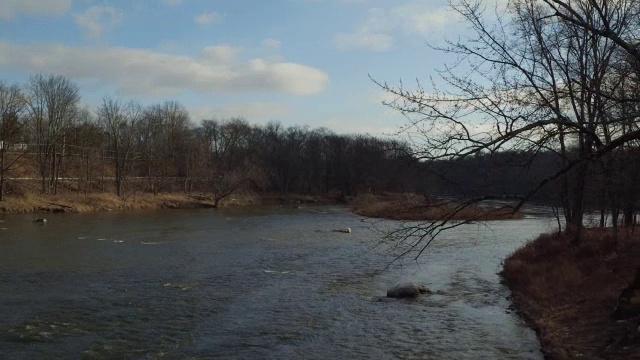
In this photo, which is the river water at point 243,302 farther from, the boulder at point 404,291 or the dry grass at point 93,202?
the dry grass at point 93,202

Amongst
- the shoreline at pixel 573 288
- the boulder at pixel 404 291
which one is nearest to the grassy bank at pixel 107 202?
the boulder at pixel 404 291

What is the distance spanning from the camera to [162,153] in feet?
276

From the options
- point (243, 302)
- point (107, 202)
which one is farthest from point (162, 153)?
point (243, 302)

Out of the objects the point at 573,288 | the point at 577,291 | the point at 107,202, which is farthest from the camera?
the point at 107,202

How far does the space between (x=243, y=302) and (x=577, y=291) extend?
9596 millimetres

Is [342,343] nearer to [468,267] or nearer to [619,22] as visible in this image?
[619,22]

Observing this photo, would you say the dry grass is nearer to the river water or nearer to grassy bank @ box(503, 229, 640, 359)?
the river water

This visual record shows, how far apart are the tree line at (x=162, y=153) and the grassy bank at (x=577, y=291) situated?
70.9 feet

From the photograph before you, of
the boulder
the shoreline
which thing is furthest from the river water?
the shoreline

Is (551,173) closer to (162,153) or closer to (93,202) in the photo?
(93,202)

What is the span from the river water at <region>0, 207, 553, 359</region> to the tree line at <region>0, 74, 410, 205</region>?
19792 millimetres

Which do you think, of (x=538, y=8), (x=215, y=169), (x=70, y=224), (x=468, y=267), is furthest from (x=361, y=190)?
(x=538, y=8)

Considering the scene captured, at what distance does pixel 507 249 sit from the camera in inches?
1127

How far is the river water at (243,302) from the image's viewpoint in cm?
1143
